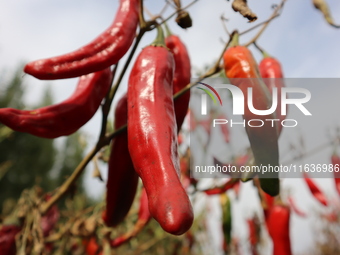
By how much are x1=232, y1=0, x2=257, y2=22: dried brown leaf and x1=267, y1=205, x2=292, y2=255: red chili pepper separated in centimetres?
92

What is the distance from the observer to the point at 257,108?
0.76 metres

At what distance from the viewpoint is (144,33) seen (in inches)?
34.4

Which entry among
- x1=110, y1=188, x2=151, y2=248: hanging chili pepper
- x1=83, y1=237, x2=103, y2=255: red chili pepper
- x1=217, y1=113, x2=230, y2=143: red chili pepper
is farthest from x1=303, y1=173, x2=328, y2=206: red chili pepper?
x1=83, y1=237, x2=103, y2=255: red chili pepper

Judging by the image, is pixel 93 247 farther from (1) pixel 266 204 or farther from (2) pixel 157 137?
(2) pixel 157 137

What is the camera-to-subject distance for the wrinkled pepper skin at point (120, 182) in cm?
89

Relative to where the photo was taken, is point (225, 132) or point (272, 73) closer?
point (272, 73)

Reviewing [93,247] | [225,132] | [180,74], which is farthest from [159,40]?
[225,132]

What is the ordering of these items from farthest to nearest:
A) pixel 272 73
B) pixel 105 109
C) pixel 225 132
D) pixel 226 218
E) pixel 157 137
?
pixel 225 132, pixel 226 218, pixel 272 73, pixel 105 109, pixel 157 137

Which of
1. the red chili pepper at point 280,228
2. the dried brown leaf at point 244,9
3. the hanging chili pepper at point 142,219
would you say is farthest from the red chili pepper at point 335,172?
the dried brown leaf at point 244,9

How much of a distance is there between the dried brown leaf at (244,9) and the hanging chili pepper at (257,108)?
0.48ft

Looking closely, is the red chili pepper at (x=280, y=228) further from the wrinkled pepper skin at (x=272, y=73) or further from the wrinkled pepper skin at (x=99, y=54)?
the wrinkled pepper skin at (x=99, y=54)

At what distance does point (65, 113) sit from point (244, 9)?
17.1 inches

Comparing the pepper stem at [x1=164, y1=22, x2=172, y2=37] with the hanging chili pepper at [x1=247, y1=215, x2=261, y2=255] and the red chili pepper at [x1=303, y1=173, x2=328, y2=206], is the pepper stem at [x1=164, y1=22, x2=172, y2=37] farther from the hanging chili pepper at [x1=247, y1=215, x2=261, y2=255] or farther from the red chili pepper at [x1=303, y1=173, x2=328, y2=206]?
the hanging chili pepper at [x1=247, y1=215, x2=261, y2=255]

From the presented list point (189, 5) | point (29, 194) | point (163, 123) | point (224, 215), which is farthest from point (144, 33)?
point (224, 215)
